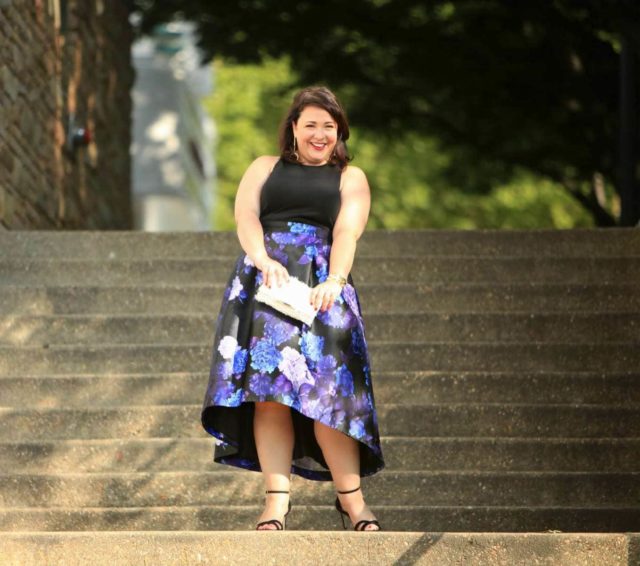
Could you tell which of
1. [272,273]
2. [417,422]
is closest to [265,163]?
[272,273]

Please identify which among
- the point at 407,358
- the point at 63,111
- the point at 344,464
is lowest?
the point at 63,111

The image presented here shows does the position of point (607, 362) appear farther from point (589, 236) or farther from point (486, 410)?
point (589, 236)

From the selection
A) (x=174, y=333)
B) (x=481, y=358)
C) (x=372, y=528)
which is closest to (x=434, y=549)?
(x=372, y=528)

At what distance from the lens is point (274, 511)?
239 inches

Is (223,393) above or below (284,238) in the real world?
below

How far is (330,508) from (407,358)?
1551 millimetres

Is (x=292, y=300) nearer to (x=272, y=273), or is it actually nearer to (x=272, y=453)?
(x=272, y=273)

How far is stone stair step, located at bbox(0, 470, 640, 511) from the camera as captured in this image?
23.2ft

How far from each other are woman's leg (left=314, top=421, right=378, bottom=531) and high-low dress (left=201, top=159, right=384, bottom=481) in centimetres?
8

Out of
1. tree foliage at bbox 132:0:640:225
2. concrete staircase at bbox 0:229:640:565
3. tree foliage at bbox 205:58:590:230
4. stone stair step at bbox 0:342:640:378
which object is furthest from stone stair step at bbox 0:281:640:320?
tree foliage at bbox 205:58:590:230

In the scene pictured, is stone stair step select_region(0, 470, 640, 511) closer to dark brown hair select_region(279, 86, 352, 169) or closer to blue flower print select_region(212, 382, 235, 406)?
blue flower print select_region(212, 382, 235, 406)

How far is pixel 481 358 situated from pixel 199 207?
2069 centimetres

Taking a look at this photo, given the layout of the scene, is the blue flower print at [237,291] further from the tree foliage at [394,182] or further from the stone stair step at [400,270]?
the tree foliage at [394,182]

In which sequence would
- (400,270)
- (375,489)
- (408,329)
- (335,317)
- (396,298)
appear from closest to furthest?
(335,317) < (375,489) < (408,329) < (396,298) < (400,270)
